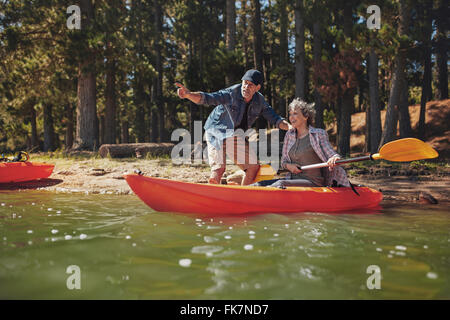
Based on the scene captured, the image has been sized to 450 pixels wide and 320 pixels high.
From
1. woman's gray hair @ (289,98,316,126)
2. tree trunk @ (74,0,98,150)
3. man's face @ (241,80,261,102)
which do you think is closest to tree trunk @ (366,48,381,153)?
woman's gray hair @ (289,98,316,126)

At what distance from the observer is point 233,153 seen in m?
4.97

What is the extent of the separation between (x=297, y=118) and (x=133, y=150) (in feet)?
27.7

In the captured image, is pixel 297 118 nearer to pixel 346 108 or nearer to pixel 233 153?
pixel 233 153

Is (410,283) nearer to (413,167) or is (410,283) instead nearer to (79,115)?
(413,167)

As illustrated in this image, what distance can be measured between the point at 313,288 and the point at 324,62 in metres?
12.5

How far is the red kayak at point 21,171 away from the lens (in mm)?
7844

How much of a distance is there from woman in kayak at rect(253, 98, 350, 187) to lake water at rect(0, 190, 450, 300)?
56cm

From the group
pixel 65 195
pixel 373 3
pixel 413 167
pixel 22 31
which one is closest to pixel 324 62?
pixel 373 3

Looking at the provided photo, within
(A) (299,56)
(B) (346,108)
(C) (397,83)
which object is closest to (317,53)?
(A) (299,56)

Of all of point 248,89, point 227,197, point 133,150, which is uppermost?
point 248,89

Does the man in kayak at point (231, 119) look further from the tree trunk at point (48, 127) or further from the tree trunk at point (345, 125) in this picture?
the tree trunk at point (48, 127)

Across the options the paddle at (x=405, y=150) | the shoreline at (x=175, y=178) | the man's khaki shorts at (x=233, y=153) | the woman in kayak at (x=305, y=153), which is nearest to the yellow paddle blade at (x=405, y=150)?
the paddle at (x=405, y=150)

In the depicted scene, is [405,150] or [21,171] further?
[21,171]

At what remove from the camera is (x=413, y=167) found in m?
9.29
